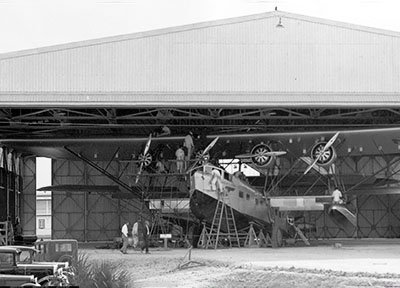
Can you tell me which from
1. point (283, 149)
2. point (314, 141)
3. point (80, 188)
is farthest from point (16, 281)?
point (80, 188)

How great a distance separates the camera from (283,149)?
3834cm

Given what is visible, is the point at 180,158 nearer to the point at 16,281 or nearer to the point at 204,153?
the point at 204,153

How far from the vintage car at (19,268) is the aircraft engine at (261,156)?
21.2 meters

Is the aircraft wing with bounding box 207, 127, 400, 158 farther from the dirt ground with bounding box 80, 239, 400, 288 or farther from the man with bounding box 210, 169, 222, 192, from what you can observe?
the dirt ground with bounding box 80, 239, 400, 288

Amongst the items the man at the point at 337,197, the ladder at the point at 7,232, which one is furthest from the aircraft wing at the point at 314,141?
the ladder at the point at 7,232

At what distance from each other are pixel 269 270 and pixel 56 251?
5.74 m

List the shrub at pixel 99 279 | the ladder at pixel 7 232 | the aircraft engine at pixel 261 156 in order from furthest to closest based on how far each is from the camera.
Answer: the aircraft engine at pixel 261 156 < the ladder at pixel 7 232 < the shrub at pixel 99 279

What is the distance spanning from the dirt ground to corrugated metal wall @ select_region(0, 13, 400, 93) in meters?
7.12

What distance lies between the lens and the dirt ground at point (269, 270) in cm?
1816

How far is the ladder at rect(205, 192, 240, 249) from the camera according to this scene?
33875 millimetres

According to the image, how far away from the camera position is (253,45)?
31594mm

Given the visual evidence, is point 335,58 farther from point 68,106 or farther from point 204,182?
point 68,106

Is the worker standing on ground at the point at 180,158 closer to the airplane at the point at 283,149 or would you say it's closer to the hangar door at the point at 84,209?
the airplane at the point at 283,149

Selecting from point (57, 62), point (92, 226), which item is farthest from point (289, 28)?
point (92, 226)
